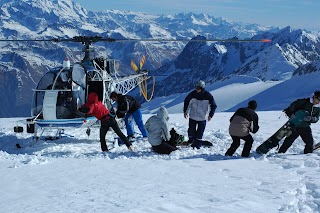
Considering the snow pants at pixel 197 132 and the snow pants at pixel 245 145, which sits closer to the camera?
the snow pants at pixel 245 145

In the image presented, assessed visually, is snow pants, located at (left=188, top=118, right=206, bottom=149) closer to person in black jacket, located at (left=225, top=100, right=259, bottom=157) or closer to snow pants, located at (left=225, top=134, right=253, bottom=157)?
snow pants, located at (left=225, top=134, right=253, bottom=157)

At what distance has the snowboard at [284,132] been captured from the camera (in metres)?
9.78

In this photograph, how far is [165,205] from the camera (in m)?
5.63

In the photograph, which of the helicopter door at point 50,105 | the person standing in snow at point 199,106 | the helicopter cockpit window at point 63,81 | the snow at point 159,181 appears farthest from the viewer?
the helicopter cockpit window at point 63,81

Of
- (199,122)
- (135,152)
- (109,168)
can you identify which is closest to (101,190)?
(109,168)

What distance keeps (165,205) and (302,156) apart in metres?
5.04

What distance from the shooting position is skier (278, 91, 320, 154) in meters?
9.69

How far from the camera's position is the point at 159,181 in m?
7.11

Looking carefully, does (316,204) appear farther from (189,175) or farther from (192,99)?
(192,99)

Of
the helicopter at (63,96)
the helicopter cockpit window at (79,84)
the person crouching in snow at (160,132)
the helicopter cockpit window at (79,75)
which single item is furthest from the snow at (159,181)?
the helicopter cockpit window at (79,75)

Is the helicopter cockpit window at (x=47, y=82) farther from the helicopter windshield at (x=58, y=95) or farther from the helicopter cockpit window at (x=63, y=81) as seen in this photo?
the helicopter cockpit window at (x=63, y=81)

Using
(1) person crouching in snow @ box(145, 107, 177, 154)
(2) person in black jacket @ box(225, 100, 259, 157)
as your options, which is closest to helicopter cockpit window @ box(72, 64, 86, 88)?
(1) person crouching in snow @ box(145, 107, 177, 154)

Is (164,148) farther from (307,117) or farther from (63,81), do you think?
(63,81)

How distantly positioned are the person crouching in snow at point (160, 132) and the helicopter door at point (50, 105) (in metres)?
3.06
